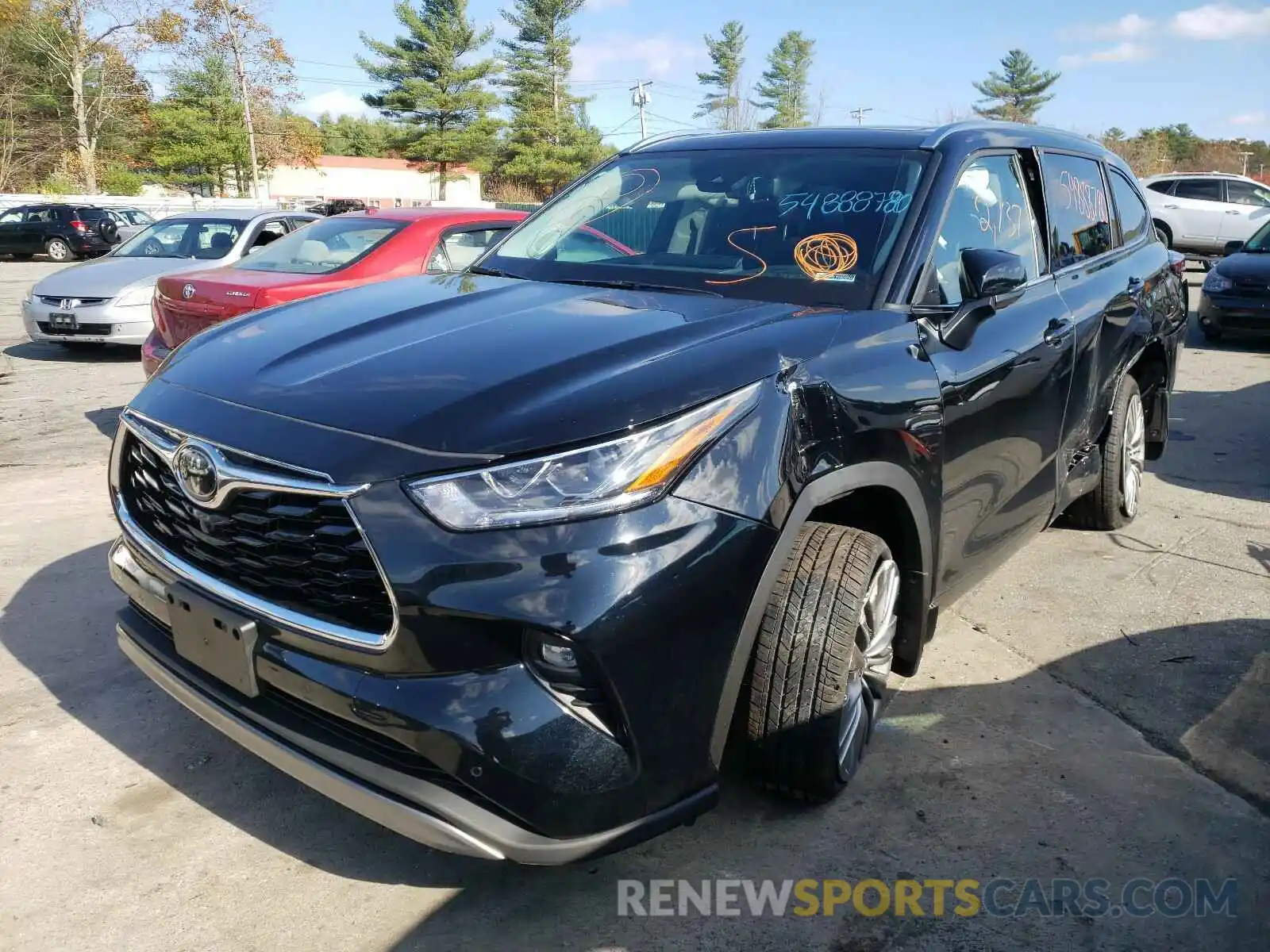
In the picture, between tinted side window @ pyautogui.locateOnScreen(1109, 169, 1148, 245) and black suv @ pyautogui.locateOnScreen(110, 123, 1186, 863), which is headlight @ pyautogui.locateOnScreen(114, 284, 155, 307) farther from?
tinted side window @ pyautogui.locateOnScreen(1109, 169, 1148, 245)

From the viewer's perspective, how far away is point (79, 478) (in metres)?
6.02

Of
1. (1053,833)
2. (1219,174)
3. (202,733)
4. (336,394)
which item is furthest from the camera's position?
(1219,174)

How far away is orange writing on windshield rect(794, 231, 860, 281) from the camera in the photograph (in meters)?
3.01

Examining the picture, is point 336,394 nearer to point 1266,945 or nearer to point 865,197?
point 865,197

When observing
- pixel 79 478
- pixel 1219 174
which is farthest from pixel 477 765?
pixel 1219 174

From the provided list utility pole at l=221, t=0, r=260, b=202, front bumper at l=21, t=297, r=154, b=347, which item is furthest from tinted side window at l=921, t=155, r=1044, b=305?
utility pole at l=221, t=0, r=260, b=202

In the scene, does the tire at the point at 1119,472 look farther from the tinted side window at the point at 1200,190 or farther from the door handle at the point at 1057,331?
the tinted side window at the point at 1200,190

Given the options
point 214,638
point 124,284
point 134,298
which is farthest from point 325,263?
point 214,638

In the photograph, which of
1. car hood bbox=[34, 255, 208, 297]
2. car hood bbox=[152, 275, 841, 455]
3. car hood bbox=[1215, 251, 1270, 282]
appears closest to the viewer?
car hood bbox=[152, 275, 841, 455]

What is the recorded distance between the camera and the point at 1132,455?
16.8ft

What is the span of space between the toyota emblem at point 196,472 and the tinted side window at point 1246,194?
72.6ft

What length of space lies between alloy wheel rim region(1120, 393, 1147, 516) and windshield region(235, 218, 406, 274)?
4884mm

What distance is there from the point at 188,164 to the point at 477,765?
55.1 m

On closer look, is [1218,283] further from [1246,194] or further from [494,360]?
[494,360]
